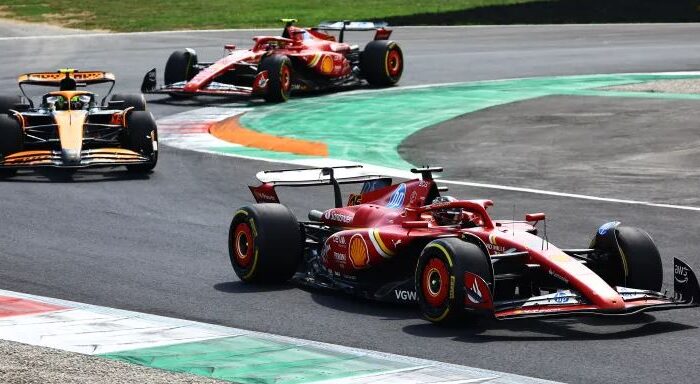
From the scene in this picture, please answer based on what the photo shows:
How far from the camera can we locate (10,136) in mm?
20062

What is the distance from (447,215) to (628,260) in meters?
1.53

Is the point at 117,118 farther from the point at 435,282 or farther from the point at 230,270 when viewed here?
the point at 435,282

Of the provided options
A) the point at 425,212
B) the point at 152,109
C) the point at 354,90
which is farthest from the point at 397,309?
the point at 354,90

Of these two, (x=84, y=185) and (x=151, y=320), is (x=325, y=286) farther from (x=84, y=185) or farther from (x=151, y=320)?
(x=84, y=185)

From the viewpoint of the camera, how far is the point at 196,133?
2562 cm

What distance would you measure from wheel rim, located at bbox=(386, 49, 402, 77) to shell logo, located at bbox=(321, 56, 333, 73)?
1598mm

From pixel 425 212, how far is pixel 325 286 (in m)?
1.17

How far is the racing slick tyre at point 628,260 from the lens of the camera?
11375 mm

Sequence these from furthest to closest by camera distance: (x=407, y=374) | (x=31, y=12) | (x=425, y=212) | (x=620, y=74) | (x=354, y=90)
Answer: (x=31, y=12), (x=620, y=74), (x=354, y=90), (x=425, y=212), (x=407, y=374)

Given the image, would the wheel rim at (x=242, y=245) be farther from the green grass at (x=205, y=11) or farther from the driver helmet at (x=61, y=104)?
the green grass at (x=205, y=11)

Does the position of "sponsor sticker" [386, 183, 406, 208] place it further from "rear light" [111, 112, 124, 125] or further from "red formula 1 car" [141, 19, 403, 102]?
"red formula 1 car" [141, 19, 403, 102]

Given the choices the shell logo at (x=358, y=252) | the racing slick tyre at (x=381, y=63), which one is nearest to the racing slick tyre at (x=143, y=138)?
the shell logo at (x=358, y=252)

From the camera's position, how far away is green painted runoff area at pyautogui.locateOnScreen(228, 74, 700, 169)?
23.7 meters

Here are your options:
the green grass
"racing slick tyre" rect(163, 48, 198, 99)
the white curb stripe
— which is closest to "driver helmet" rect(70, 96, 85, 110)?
"racing slick tyre" rect(163, 48, 198, 99)
